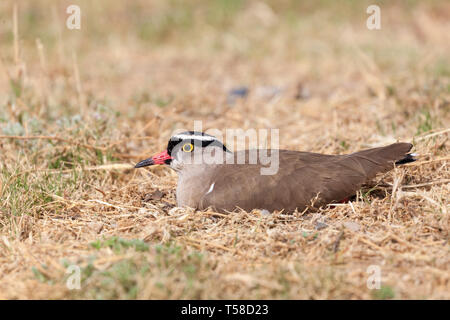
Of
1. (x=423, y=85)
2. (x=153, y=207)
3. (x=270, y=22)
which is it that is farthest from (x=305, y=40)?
(x=153, y=207)

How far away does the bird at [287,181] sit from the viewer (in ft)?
14.9

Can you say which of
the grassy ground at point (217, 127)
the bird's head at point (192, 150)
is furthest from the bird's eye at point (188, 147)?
the grassy ground at point (217, 127)

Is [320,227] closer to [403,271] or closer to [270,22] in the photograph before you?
[403,271]

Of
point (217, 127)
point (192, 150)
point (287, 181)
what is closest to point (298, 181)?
point (287, 181)

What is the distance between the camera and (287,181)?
4574 millimetres

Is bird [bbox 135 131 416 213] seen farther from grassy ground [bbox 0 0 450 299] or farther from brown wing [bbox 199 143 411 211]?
grassy ground [bbox 0 0 450 299]

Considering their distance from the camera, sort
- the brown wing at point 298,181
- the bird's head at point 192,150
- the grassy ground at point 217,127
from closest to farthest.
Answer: the grassy ground at point 217,127
the brown wing at point 298,181
the bird's head at point 192,150

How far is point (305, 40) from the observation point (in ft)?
33.7

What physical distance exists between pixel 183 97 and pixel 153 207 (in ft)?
11.5

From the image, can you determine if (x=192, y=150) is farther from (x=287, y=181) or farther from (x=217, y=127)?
(x=217, y=127)

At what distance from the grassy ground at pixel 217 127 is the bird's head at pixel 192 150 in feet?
1.16

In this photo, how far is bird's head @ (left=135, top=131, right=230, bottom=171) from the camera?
17.0ft

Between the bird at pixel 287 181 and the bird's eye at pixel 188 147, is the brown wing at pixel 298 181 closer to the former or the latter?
the bird at pixel 287 181

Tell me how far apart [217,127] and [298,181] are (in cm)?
273
